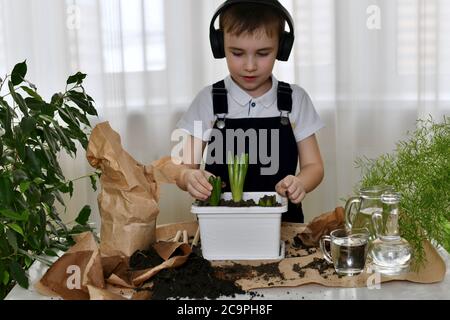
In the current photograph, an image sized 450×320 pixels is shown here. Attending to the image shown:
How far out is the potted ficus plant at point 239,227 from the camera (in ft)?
4.20

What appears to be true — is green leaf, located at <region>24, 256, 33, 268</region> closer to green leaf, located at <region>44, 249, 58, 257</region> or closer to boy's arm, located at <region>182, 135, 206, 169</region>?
green leaf, located at <region>44, 249, 58, 257</region>

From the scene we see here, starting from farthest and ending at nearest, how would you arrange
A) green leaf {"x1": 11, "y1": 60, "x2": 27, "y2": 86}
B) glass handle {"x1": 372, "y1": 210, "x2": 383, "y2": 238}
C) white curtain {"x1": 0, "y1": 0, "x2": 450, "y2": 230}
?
white curtain {"x1": 0, "y1": 0, "x2": 450, "y2": 230} → green leaf {"x1": 11, "y1": 60, "x2": 27, "y2": 86} → glass handle {"x1": 372, "y1": 210, "x2": 383, "y2": 238}

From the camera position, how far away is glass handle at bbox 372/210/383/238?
1.22 metres

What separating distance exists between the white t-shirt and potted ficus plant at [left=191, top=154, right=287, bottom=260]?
1.74 ft

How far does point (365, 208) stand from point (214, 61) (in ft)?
4.87

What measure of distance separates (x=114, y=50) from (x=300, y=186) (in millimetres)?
1449

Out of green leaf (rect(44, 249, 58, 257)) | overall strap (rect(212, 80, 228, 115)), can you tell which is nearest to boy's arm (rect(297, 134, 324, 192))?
overall strap (rect(212, 80, 228, 115))

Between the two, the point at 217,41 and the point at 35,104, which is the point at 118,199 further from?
the point at 217,41

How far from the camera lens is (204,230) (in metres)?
1.31

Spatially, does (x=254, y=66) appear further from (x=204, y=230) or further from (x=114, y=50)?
(x=114, y=50)

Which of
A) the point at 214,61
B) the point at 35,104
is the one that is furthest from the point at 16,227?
the point at 214,61

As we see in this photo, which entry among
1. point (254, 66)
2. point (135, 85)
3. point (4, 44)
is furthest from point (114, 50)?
point (254, 66)

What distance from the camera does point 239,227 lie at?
4.25ft

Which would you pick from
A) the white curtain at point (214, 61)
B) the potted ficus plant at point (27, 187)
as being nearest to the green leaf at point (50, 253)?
the potted ficus plant at point (27, 187)
